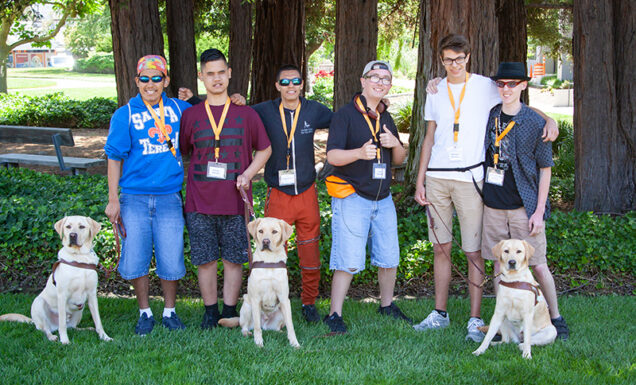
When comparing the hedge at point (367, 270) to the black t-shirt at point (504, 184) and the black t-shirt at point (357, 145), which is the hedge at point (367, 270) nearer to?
the black t-shirt at point (357, 145)

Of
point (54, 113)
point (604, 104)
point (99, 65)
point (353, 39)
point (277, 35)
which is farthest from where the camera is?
point (99, 65)

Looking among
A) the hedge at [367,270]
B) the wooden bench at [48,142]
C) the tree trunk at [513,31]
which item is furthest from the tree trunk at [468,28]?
the wooden bench at [48,142]

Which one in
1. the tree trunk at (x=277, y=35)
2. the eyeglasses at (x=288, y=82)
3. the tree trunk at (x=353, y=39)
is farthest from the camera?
the tree trunk at (x=277, y=35)

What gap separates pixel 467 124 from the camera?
4.68 meters

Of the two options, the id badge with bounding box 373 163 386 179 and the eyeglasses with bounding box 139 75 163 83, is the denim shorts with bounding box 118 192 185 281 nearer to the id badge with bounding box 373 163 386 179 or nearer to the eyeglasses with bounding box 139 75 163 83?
the eyeglasses with bounding box 139 75 163 83

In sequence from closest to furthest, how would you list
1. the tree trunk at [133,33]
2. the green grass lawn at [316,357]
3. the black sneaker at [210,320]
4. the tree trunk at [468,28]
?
the green grass lawn at [316,357] < the black sneaker at [210,320] < the tree trunk at [468,28] < the tree trunk at [133,33]

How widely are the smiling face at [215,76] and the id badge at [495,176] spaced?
209 cm

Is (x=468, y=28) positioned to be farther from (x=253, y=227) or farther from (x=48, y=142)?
(x=48, y=142)

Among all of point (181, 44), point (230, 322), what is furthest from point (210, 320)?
point (181, 44)

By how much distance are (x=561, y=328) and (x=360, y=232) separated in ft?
5.58

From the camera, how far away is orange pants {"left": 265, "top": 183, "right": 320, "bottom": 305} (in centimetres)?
507

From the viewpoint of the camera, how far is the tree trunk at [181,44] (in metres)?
13.4

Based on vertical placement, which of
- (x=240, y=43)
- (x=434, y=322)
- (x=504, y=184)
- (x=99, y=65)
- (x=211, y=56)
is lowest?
(x=434, y=322)

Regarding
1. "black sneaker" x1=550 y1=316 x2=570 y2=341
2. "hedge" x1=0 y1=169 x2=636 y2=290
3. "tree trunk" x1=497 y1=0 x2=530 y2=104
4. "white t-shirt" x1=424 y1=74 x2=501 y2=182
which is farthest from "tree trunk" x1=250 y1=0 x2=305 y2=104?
"black sneaker" x1=550 y1=316 x2=570 y2=341
